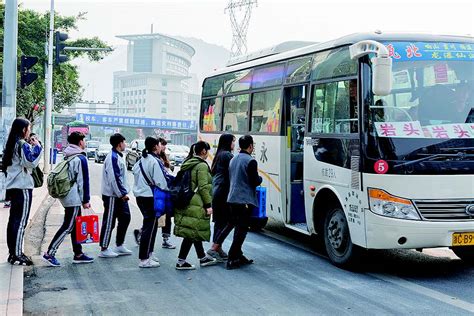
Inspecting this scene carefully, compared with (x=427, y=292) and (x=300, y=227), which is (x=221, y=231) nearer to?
(x=300, y=227)

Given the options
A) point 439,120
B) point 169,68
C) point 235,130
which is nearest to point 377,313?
point 439,120

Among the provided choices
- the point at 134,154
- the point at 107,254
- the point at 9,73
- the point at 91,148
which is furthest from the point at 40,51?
the point at 91,148

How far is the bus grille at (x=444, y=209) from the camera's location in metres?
6.80

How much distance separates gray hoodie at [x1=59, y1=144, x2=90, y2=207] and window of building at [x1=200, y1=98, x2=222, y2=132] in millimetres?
4614

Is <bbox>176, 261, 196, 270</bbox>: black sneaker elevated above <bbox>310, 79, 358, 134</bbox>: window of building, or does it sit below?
below

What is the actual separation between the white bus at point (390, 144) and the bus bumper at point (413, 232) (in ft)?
0.04

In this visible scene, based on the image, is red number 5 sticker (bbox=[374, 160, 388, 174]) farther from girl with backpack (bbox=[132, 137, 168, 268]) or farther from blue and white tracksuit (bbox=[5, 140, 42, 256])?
blue and white tracksuit (bbox=[5, 140, 42, 256])

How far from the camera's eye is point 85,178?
7648 mm

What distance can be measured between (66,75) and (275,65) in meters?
23.2

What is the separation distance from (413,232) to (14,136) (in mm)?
4699

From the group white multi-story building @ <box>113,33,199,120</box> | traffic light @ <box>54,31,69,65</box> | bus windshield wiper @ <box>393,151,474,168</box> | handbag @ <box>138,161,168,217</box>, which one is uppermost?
white multi-story building @ <box>113,33,199,120</box>

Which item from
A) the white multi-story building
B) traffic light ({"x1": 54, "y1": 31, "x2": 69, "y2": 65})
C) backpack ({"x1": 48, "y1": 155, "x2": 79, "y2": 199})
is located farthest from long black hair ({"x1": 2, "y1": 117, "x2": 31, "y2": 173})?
the white multi-story building

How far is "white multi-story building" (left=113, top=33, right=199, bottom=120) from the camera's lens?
16388cm

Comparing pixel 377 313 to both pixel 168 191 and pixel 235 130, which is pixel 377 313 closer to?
pixel 168 191
